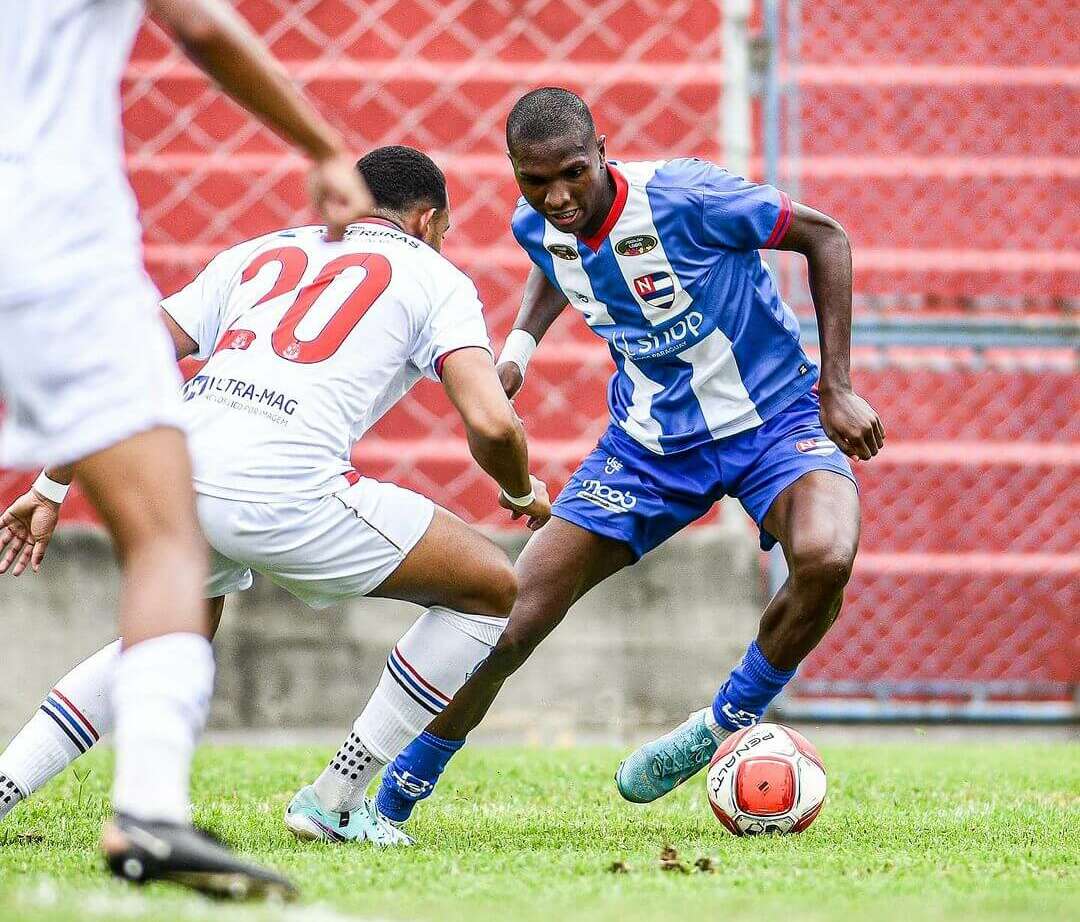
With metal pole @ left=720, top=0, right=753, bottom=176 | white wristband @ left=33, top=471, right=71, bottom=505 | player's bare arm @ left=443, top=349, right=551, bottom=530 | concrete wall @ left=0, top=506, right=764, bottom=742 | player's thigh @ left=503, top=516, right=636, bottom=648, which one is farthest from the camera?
metal pole @ left=720, top=0, right=753, bottom=176

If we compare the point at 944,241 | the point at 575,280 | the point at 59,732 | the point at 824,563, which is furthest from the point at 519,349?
the point at 944,241

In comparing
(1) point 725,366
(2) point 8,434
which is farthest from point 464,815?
(2) point 8,434

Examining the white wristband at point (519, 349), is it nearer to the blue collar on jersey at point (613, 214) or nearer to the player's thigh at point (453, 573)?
the blue collar on jersey at point (613, 214)

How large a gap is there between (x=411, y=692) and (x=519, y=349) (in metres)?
1.34

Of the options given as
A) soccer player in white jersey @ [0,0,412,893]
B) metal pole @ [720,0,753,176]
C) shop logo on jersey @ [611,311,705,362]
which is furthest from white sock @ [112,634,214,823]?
metal pole @ [720,0,753,176]

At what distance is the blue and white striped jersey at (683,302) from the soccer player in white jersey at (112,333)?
222 cm

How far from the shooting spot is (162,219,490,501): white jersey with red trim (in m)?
3.60

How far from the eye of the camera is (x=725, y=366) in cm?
472

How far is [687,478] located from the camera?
4738mm

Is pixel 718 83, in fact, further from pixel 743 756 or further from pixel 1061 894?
pixel 1061 894

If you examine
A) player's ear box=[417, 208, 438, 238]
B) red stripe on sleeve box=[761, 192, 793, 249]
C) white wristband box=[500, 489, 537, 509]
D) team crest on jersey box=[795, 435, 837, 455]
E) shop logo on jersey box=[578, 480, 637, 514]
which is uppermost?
player's ear box=[417, 208, 438, 238]

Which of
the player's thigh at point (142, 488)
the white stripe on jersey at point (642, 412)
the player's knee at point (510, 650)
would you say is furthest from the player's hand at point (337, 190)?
the white stripe on jersey at point (642, 412)

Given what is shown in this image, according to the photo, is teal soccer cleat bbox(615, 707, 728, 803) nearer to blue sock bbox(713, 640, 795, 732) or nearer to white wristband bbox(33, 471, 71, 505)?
blue sock bbox(713, 640, 795, 732)

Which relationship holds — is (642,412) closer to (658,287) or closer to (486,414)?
(658,287)
